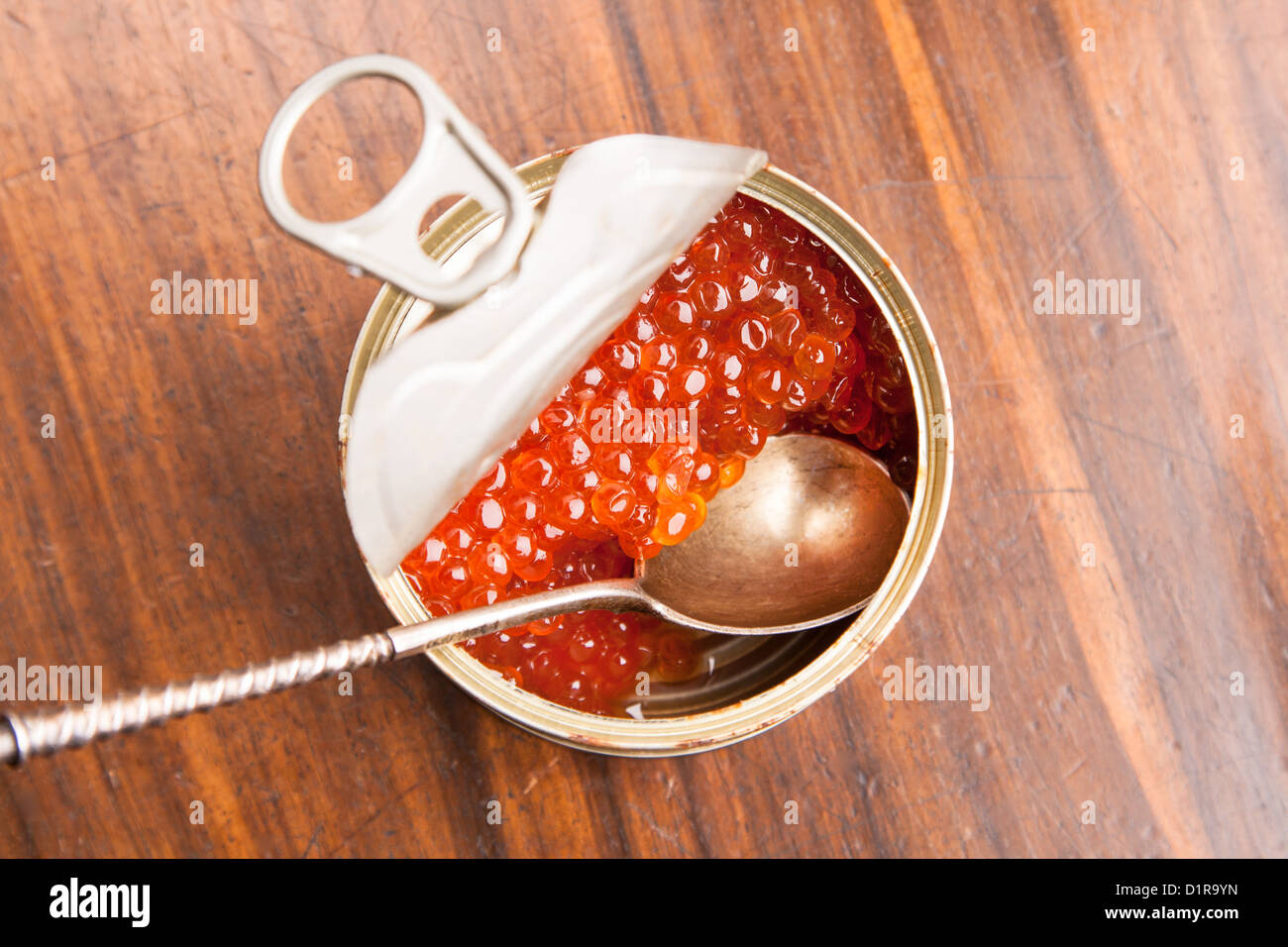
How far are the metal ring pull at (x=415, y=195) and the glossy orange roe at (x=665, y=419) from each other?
0.78 ft

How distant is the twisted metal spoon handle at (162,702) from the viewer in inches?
19.8

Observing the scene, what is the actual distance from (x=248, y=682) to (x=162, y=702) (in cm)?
5

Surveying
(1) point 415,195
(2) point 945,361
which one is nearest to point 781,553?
(2) point 945,361

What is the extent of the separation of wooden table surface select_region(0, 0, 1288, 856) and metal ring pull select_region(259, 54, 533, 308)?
0.42 meters

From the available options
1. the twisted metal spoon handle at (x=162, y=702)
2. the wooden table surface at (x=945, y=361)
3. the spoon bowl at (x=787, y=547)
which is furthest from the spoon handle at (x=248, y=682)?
the wooden table surface at (x=945, y=361)

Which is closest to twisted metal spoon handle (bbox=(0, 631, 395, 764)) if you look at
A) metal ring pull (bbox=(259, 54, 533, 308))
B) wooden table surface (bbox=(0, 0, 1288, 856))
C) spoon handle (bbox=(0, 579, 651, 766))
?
spoon handle (bbox=(0, 579, 651, 766))

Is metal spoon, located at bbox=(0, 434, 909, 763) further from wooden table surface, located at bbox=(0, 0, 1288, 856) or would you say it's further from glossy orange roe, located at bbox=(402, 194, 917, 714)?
wooden table surface, located at bbox=(0, 0, 1288, 856)

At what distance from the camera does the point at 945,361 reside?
103cm

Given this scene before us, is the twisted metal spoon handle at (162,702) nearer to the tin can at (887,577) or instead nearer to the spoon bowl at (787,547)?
the tin can at (887,577)

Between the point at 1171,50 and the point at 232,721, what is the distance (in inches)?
48.1

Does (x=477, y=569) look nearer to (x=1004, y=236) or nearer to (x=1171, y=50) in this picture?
(x=1004, y=236)

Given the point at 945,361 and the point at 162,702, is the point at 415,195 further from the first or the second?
the point at 945,361

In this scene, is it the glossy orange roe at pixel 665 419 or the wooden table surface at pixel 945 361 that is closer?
the glossy orange roe at pixel 665 419
